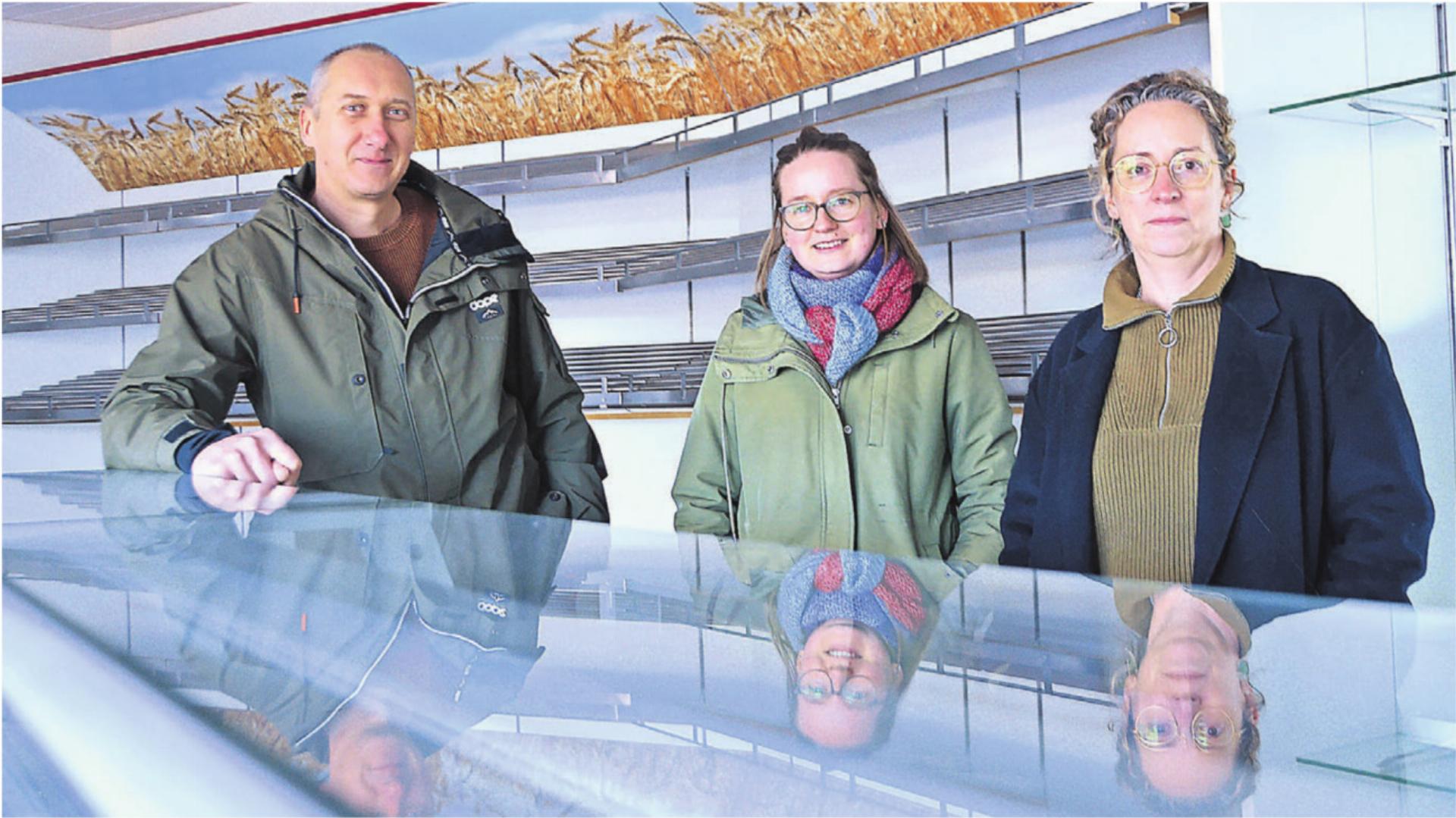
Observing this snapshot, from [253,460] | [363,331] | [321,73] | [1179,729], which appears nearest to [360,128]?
[321,73]

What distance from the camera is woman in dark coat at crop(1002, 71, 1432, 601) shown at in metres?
1.46

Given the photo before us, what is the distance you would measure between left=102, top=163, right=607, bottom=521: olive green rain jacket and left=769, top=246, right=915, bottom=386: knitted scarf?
47 cm

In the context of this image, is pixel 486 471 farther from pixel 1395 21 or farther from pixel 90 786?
pixel 1395 21

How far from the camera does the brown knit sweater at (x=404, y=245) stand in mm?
2152

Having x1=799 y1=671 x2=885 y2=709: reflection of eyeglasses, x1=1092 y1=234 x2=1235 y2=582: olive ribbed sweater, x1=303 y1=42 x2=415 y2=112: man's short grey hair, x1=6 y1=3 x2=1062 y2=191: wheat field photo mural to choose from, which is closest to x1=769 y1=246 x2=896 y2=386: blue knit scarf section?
x1=1092 y1=234 x2=1235 y2=582: olive ribbed sweater

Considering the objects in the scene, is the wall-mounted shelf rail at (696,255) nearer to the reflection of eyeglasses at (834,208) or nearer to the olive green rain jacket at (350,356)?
the reflection of eyeglasses at (834,208)

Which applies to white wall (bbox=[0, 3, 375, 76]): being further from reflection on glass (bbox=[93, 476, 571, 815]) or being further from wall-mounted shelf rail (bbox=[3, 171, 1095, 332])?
reflection on glass (bbox=[93, 476, 571, 815])

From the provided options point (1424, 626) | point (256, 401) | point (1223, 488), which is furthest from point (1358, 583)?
point (256, 401)

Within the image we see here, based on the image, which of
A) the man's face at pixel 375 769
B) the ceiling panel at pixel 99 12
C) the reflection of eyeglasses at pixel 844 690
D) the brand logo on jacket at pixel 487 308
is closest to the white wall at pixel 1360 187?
the brand logo on jacket at pixel 487 308

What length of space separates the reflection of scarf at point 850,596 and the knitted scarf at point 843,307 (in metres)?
1.17

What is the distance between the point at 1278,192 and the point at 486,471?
165 centimetres

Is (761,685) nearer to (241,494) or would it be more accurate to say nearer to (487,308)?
(241,494)

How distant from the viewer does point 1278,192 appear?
260 cm

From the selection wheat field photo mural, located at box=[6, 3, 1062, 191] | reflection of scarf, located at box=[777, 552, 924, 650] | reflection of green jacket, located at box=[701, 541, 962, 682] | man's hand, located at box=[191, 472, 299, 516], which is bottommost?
reflection of green jacket, located at box=[701, 541, 962, 682]
